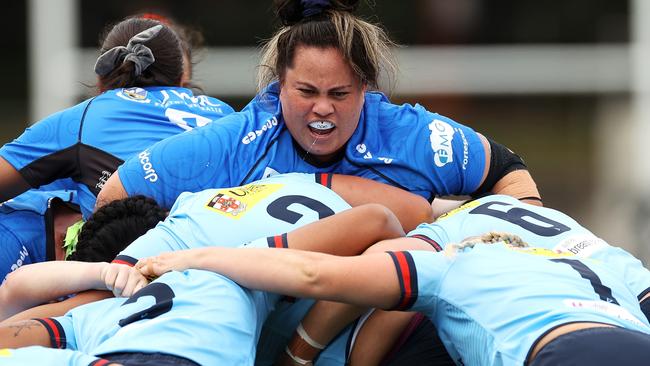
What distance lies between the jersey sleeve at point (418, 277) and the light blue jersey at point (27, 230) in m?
1.45

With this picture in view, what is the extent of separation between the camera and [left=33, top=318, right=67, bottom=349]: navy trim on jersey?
248 cm

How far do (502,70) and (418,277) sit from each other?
7971 millimetres

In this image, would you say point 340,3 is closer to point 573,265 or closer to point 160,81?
point 160,81

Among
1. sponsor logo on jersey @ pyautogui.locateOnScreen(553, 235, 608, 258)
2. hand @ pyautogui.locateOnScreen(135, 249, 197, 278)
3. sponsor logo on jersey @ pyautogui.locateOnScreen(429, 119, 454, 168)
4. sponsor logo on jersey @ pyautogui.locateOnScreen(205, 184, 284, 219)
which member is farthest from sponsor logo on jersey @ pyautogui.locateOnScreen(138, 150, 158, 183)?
sponsor logo on jersey @ pyautogui.locateOnScreen(553, 235, 608, 258)

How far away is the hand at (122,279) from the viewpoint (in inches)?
102

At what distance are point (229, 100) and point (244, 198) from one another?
7.06m

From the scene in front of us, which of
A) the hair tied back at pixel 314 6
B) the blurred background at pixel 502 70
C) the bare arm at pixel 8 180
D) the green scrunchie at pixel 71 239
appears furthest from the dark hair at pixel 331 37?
the blurred background at pixel 502 70

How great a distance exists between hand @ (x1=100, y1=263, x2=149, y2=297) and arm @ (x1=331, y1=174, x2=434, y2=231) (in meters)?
0.75

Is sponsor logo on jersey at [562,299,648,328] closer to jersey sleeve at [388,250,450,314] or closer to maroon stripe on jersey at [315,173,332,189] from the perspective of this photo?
jersey sleeve at [388,250,450,314]

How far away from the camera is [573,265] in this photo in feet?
8.29

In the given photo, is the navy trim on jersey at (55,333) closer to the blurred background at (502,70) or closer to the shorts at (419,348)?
the shorts at (419,348)

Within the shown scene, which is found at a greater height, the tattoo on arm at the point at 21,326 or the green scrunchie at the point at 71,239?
the tattoo on arm at the point at 21,326

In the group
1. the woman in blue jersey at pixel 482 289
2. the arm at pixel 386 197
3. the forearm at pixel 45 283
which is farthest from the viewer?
the arm at pixel 386 197

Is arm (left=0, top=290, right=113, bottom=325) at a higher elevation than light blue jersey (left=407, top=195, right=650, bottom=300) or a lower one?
lower
